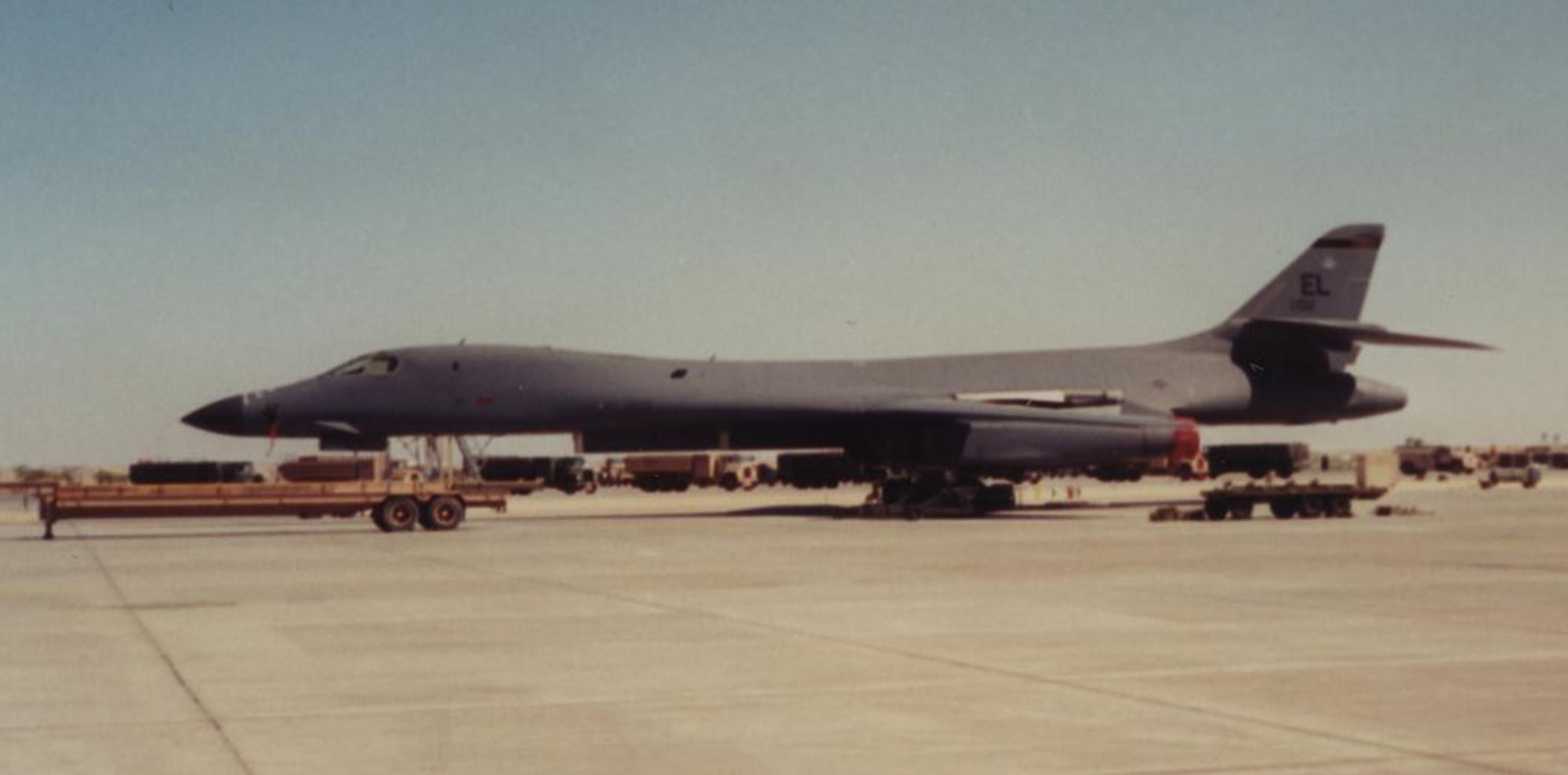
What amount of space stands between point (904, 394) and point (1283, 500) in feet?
31.0

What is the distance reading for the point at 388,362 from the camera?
1439 inches

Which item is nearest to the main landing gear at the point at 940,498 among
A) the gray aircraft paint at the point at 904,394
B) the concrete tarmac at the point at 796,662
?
the gray aircraft paint at the point at 904,394

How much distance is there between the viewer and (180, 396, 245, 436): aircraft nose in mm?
35375

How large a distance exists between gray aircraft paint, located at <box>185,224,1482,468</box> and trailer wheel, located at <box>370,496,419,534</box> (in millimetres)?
3667

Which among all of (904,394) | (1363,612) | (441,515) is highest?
(904,394)

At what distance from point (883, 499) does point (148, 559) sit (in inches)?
824

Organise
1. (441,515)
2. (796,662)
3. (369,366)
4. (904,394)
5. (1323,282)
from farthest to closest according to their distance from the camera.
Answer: (1323,282), (904,394), (369,366), (441,515), (796,662)

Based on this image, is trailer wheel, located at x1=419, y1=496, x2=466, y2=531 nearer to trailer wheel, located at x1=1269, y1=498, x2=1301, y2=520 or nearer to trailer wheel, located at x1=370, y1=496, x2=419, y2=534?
trailer wheel, located at x1=370, y1=496, x2=419, y2=534

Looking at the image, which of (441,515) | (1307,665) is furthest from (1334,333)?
(1307,665)

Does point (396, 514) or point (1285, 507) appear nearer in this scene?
point (396, 514)

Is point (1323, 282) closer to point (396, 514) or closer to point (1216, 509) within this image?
point (1216, 509)

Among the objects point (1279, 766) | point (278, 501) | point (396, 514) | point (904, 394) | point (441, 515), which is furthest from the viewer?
point (904, 394)

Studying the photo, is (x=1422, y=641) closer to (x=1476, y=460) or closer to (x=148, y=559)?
(x=148, y=559)

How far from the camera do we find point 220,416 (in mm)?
35406
